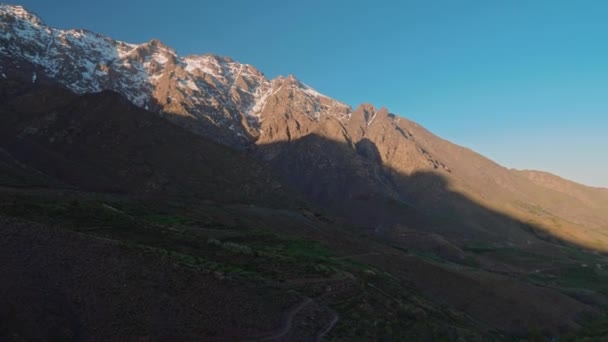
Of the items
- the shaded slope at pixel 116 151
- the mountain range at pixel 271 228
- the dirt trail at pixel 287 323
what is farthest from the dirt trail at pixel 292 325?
the shaded slope at pixel 116 151

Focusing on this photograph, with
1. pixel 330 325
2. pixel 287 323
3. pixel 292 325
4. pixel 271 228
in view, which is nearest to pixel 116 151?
pixel 271 228

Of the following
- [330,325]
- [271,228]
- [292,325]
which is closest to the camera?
[292,325]

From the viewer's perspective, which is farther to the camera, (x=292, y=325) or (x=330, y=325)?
(x=330, y=325)

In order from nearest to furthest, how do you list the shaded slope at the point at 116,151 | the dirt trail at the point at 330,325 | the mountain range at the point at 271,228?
1. the dirt trail at the point at 330,325
2. the mountain range at the point at 271,228
3. the shaded slope at the point at 116,151

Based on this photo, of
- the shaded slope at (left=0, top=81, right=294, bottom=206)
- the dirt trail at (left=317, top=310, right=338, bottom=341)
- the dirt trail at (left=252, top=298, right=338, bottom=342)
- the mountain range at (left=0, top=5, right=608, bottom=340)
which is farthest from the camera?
the shaded slope at (left=0, top=81, right=294, bottom=206)

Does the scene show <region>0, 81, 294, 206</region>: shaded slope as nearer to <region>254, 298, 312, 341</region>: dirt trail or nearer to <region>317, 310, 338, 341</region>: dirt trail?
<region>254, 298, 312, 341</region>: dirt trail

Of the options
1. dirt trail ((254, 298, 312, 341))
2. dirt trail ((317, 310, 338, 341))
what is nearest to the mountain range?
dirt trail ((317, 310, 338, 341))

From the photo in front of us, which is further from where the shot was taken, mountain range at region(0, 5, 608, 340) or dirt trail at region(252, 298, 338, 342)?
mountain range at region(0, 5, 608, 340)

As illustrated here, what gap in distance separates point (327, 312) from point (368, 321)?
3.99 m

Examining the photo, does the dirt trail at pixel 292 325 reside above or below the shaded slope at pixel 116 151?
below

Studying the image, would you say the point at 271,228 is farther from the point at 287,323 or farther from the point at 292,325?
the point at 292,325

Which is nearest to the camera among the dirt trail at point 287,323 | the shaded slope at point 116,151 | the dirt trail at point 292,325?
the dirt trail at point 287,323

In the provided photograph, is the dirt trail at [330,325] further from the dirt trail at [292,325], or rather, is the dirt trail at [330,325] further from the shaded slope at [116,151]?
the shaded slope at [116,151]

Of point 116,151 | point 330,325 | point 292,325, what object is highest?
point 116,151
